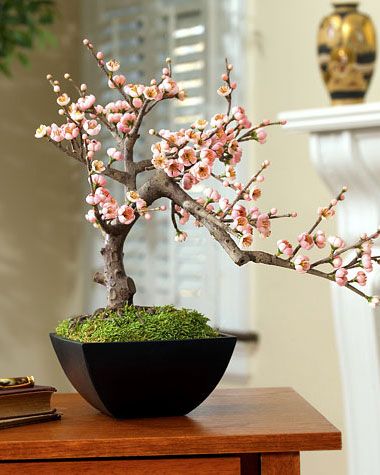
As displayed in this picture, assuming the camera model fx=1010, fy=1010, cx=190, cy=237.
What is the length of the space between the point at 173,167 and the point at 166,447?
0.43 metres

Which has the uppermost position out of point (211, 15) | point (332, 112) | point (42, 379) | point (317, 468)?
point (211, 15)

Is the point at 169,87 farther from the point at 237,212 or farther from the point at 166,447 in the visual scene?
the point at 166,447

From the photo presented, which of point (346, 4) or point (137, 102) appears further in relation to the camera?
point (346, 4)

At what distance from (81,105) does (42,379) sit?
2.80 meters

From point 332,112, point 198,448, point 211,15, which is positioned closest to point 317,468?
point 332,112

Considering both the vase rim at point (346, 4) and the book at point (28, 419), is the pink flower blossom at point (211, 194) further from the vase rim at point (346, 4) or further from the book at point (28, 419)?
the vase rim at point (346, 4)

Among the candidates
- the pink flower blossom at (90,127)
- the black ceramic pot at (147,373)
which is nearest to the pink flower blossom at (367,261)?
the black ceramic pot at (147,373)

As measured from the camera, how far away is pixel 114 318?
1.61 metres

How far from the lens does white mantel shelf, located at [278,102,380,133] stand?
2512 millimetres

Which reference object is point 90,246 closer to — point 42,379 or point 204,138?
point 42,379

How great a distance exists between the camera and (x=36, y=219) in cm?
427

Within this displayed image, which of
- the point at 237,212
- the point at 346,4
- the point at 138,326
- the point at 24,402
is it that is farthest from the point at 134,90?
the point at 346,4

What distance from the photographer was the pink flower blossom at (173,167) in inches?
62.1

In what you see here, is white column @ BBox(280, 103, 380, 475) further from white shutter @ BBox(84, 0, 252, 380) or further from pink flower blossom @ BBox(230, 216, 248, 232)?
pink flower blossom @ BBox(230, 216, 248, 232)
